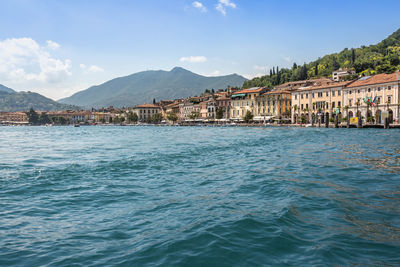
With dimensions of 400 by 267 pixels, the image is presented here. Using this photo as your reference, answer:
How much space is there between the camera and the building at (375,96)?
171 ft

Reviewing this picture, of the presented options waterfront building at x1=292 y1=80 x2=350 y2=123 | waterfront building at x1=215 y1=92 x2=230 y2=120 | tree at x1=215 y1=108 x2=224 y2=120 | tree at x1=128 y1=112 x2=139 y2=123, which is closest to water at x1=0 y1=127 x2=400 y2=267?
waterfront building at x1=292 y1=80 x2=350 y2=123

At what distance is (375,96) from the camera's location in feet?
180

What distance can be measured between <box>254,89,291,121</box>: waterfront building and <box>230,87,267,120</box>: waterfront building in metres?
2.35

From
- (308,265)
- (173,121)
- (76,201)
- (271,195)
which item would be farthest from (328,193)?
(173,121)

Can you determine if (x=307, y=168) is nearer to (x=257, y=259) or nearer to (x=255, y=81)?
(x=257, y=259)

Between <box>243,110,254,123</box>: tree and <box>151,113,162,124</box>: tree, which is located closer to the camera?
<box>243,110,254,123</box>: tree

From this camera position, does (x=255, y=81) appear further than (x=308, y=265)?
Yes

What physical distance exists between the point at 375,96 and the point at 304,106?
2019 centimetres

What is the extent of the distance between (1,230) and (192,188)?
16.6 feet

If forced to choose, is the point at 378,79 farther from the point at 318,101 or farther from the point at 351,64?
the point at 351,64

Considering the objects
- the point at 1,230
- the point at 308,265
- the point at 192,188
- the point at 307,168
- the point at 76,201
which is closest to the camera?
the point at 308,265

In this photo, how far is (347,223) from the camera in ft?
19.6

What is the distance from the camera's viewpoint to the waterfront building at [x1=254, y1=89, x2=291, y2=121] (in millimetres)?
81438

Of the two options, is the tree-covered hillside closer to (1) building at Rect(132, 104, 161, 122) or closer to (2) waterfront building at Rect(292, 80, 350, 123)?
(2) waterfront building at Rect(292, 80, 350, 123)
